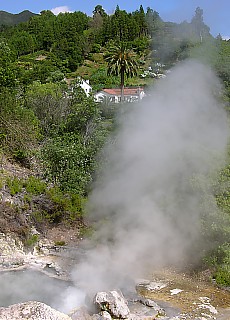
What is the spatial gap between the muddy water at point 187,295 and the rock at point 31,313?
2290 millimetres

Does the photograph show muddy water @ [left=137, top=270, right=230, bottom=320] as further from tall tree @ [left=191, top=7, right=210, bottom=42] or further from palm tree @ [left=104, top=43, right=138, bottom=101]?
palm tree @ [left=104, top=43, right=138, bottom=101]

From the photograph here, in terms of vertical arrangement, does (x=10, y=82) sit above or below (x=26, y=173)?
above

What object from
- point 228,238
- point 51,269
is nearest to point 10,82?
point 51,269

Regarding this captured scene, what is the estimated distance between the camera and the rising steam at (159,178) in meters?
8.48

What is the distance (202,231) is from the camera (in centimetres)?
871

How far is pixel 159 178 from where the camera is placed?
8.91 metres

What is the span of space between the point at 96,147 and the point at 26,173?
2286mm

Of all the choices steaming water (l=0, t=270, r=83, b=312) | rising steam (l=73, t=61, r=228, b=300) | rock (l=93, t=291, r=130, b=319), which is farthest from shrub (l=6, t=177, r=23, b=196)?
rock (l=93, t=291, r=130, b=319)

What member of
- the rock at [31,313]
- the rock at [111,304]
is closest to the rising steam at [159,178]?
the rock at [111,304]

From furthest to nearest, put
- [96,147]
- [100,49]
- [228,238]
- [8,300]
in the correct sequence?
[100,49]
[96,147]
[228,238]
[8,300]

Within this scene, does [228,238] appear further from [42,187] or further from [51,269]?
[42,187]

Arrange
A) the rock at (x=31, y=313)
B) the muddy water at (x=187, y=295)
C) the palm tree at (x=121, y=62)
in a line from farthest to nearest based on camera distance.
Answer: the palm tree at (x=121, y=62)
the muddy water at (x=187, y=295)
the rock at (x=31, y=313)

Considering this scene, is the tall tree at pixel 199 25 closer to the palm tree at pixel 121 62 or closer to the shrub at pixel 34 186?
the shrub at pixel 34 186

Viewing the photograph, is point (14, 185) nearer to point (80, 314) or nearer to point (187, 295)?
point (187, 295)
